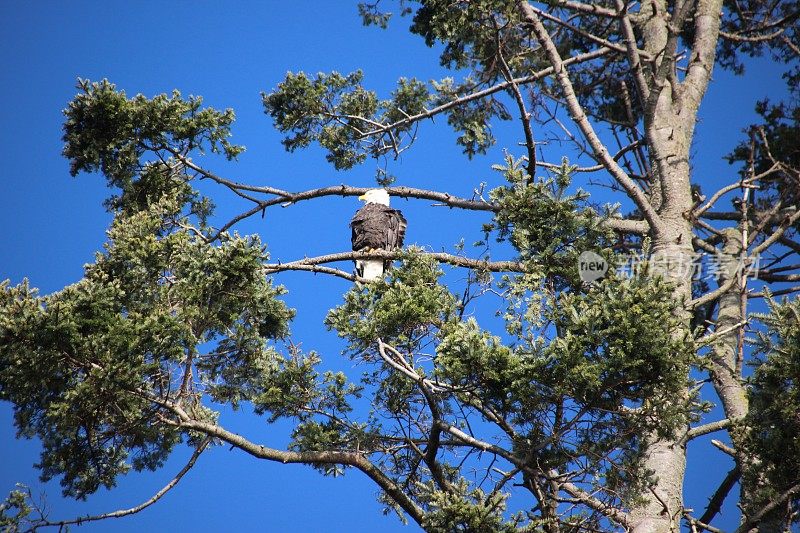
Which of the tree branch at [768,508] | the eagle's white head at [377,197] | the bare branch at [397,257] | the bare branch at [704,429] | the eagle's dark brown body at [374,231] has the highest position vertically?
the eagle's white head at [377,197]

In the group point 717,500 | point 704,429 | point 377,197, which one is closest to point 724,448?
point 704,429

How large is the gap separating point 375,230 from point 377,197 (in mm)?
593

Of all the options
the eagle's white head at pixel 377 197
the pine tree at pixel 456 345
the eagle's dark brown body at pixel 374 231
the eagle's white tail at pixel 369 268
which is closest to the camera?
the pine tree at pixel 456 345

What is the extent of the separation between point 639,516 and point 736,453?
1.01 meters

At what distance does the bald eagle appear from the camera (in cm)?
1062

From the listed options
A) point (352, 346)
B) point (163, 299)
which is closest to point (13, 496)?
point (163, 299)

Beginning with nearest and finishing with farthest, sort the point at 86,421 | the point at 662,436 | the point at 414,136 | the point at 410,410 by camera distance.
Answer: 1. the point at 662,436
2. the point at 86,421
3. the point at 410,410
4. the point at 414,136

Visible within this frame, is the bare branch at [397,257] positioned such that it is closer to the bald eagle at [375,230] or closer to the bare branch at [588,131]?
the bald eagle at [375,230]

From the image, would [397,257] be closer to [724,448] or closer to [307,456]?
[307,456]

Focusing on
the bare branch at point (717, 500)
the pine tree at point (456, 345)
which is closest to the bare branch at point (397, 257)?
the pine tree at point (456, 345)

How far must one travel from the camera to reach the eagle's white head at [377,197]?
11.3m

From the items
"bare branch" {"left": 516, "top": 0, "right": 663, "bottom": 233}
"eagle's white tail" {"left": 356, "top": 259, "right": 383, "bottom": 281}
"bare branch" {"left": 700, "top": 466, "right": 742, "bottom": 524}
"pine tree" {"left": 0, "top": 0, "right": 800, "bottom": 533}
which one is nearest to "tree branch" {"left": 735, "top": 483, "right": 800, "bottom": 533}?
"pine tree" {"left": 0, "top": 0, "right": 800, "bottom": 533}

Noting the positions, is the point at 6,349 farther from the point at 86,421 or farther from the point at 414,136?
the point at 414,136

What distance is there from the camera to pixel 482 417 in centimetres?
800
